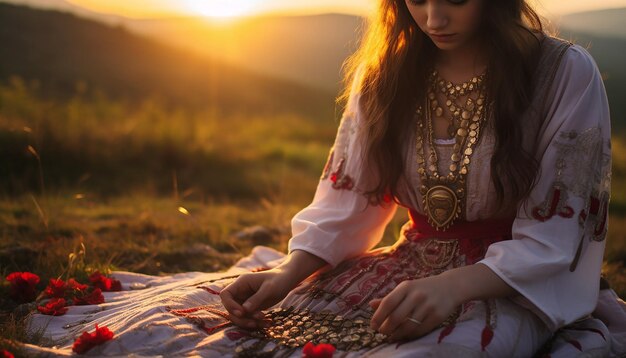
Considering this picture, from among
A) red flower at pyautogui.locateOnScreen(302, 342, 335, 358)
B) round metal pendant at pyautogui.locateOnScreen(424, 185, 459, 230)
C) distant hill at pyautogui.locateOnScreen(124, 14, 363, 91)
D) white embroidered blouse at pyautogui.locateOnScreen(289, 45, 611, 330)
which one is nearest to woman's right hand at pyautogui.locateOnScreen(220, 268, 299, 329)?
red flower at pyautogui.locateOnScreen(302, 342, 335, 358)

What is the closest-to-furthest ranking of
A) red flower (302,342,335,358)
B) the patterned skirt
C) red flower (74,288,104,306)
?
red flower (302,342,335,358) < the patterned skirt < red flower (74,288,104,306)

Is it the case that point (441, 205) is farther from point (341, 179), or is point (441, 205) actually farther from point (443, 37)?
point (443, 37)

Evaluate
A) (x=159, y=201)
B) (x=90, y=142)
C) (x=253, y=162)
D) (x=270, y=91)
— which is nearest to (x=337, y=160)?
(x=159, y=201)

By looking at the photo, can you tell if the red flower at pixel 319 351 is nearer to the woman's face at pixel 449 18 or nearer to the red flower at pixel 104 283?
the woman's face at pixel 449 18

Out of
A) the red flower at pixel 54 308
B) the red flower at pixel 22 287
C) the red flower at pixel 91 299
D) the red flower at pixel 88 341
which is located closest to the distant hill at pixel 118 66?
the red flower at pixel 22 287

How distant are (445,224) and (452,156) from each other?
0.24 meters

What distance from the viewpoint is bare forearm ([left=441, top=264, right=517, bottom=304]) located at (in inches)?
74.3

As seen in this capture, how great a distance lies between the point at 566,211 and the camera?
2.01 m

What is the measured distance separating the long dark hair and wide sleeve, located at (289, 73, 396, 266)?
59mm

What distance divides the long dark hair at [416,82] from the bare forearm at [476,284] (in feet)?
1.02

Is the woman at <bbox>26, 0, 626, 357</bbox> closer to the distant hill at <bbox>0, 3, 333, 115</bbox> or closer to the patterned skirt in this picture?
the patterned skirt

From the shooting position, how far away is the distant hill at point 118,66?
15.3 metres

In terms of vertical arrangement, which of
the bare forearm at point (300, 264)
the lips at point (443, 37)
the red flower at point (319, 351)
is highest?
the lips at point (443, 37)

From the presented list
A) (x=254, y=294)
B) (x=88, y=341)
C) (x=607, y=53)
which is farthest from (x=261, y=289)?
(x=607, y=53)
